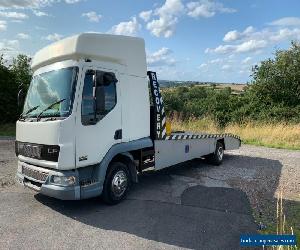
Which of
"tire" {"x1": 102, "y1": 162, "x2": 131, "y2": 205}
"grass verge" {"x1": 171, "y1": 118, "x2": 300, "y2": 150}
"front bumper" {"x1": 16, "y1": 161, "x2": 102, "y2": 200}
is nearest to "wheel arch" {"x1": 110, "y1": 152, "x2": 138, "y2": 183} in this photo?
"tire" {"x1": 102, "y1": 162, "x2": 131, "y2": 205}

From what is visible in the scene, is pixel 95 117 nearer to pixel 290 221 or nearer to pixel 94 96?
pixel 94 96

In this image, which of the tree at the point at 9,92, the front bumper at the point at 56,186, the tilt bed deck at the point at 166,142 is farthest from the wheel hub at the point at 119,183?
the tree at the point at 9,92

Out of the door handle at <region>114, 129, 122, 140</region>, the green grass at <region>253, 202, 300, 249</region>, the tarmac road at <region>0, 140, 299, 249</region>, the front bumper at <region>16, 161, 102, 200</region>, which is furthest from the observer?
the door handle at <region>114, 129, 122, 140</region>

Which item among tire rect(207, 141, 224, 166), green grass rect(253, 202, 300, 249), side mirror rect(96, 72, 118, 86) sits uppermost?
side mirror rect(96, 72, 118, 86)

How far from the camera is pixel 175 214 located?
6.39 meters

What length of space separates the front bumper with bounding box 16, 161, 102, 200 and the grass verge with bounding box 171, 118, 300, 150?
30.1 feet

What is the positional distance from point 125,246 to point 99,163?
1.75 m

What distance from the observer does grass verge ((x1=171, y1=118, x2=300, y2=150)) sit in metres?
15.8

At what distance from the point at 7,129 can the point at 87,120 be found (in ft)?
44.5

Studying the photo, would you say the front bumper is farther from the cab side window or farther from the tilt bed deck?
the tilt bed deck

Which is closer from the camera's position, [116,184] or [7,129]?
[116,184]

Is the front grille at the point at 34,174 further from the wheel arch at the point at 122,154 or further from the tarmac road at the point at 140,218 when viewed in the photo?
the wheel arch at the point at 122,154

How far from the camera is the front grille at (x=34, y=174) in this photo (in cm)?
614

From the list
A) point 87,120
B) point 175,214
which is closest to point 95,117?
point 87,120
